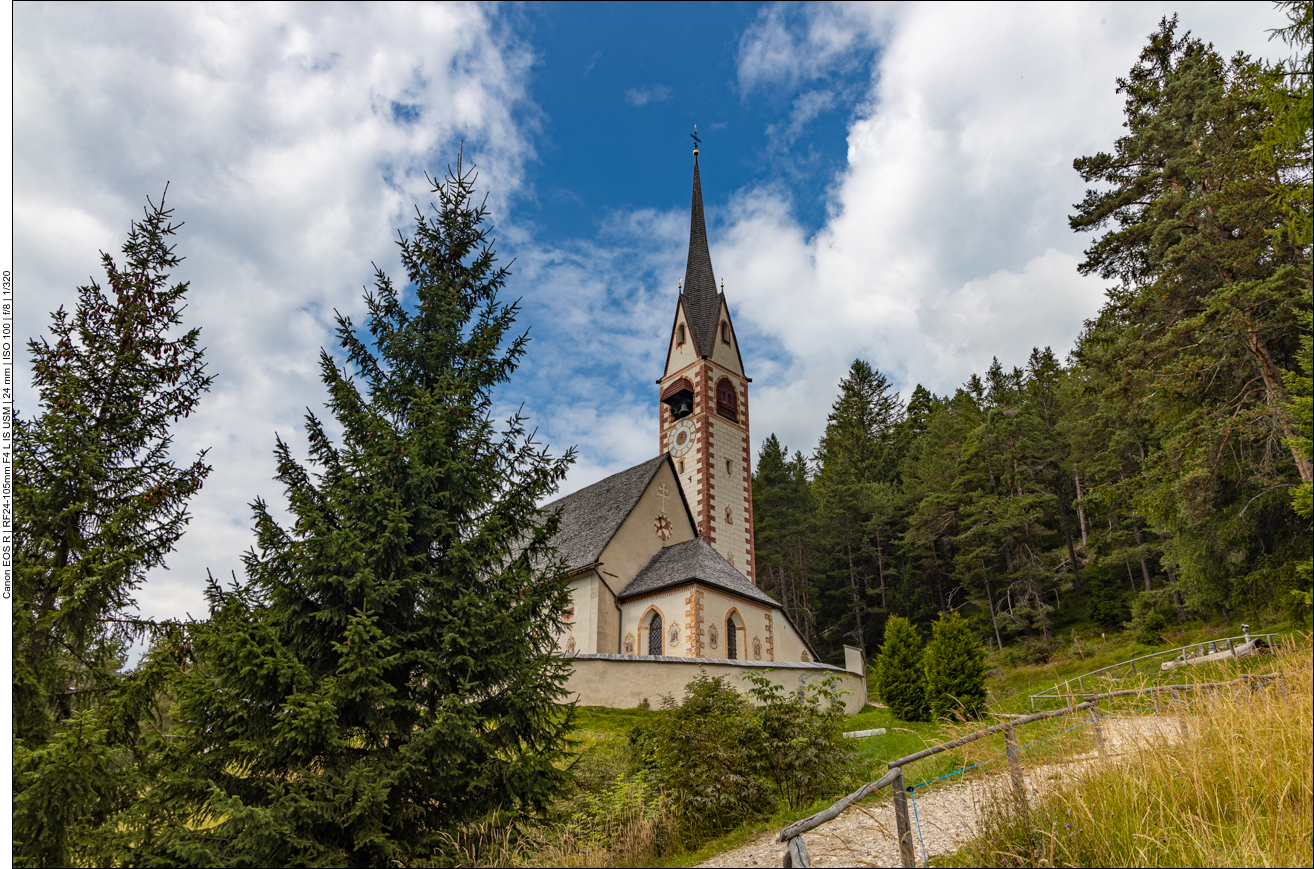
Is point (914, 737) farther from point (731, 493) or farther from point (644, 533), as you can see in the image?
point (731, 493)

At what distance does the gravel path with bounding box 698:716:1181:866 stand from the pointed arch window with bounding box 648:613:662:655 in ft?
57.8

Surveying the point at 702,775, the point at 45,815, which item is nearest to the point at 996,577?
the point at 702,775

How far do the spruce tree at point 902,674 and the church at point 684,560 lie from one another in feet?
3.64

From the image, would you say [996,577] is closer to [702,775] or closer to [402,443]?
[702,775]

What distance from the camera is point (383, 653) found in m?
7.91

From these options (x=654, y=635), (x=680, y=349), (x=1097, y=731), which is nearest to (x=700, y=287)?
(x=680, y=349)

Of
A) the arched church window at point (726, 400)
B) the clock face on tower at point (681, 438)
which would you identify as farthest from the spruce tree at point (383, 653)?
the arched church window at point (726, 400)

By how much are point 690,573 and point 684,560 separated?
1.43 meters

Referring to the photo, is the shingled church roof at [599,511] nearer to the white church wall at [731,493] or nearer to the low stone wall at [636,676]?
the white church wall at [731,493]

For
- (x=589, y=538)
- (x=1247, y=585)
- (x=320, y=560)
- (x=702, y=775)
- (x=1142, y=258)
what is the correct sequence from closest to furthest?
1. (x=320, y=560)
2. (x=702, y=775)
3. (x=1247, y=585)
4. (x=1142, y=258)
5. (x=589, y=538)

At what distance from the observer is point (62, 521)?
919cm

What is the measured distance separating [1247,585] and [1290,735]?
581 inches

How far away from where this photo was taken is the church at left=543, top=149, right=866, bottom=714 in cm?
2034

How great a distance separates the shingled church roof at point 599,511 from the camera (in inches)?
1085
